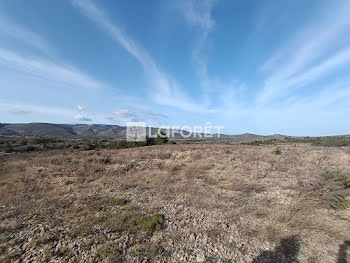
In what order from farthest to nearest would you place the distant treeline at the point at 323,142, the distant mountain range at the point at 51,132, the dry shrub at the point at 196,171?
the distant mountain range at the point at 51,132 → the distant treeline at the point at 323,142 → the dry shrub at the point at 196,171

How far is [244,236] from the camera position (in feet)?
12.8

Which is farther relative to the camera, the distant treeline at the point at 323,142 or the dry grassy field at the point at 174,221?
the distant treeline at the point at 323,142

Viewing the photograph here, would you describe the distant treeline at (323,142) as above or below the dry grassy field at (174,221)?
above

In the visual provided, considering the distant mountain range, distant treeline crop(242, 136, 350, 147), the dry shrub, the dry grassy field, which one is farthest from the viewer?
the distant mountain range

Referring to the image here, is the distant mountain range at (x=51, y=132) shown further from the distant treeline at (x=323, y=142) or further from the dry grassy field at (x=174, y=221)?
the dry grassy field at (x=174, y=221)

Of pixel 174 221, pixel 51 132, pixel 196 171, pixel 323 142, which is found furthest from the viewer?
pixel 51 132

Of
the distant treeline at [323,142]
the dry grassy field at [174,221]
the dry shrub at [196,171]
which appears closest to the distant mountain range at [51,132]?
the distant treeline at [323,142]

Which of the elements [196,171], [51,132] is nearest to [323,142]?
[196,171]

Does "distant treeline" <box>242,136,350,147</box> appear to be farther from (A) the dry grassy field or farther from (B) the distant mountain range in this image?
(A) the dry grassy field

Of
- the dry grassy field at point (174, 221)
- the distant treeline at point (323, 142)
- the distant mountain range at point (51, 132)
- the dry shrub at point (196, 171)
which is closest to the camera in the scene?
the dry grassy field at point (174, 221)

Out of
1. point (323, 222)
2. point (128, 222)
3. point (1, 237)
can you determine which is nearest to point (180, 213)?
point (128, 222)

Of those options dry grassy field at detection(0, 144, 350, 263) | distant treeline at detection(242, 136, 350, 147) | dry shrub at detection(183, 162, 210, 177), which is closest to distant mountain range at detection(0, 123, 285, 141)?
distant treeline at detection(242, 136, 350, 147)

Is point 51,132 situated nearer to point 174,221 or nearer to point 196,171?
point 196,171

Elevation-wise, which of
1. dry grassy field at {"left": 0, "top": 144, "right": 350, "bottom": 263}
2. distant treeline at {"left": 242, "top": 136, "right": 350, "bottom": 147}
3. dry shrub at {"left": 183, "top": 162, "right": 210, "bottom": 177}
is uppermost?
distant treeline at {"left": 242, "top": 136, "right": 350, "bottom": 147}
